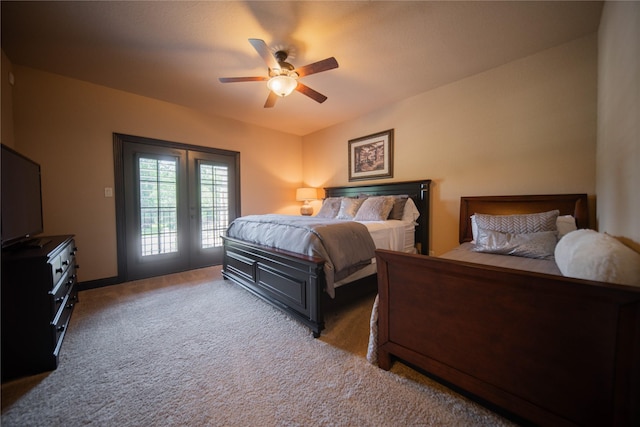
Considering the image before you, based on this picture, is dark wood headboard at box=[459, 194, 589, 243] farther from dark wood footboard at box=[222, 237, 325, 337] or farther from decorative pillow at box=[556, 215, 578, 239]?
dark wood footboard at box=[222, 237, 325, 337]

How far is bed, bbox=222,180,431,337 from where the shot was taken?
185cm

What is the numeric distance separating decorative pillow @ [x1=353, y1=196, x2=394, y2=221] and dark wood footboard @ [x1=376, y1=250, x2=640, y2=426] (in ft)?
5.87

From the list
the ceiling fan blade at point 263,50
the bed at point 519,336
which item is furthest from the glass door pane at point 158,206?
the bed at point 519,336

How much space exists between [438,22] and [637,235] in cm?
202

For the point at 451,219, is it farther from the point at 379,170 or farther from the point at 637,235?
the point at 637,235

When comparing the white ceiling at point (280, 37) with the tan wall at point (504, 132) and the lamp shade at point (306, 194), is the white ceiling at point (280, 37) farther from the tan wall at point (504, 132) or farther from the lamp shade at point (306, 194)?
the lamp shade at point (306, 194)

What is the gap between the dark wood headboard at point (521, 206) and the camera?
217 centimetres

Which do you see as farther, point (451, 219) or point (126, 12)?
point (451, 219)

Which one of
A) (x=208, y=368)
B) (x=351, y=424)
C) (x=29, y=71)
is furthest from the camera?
(x=29, y=71)

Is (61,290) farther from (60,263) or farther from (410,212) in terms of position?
(410,212)

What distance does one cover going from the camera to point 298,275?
6.49 feet

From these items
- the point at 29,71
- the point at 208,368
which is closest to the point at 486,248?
the point at 208,368

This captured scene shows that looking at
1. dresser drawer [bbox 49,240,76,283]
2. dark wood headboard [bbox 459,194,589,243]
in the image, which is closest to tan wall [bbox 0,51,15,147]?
dresser drawer [bbox 49,240,76,283]

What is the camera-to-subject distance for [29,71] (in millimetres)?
2602
